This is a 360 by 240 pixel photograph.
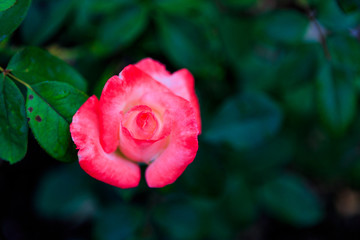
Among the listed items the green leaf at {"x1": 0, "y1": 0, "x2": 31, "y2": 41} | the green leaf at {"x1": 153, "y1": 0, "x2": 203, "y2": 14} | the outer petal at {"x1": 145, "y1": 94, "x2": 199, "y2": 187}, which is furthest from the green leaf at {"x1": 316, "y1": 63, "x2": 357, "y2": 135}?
the green leaf at {"x1": 0, "y1": 0, "x2": 31, "y2": 41}

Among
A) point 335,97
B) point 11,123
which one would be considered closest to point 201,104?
point 335,97

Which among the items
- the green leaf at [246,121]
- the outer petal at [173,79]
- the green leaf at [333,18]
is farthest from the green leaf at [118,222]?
the green leaf at [333,18]

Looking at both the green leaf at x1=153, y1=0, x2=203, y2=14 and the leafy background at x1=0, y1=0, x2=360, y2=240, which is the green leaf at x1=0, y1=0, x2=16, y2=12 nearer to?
the leafy background at x1=0, y1=0, x2=360, y2=240

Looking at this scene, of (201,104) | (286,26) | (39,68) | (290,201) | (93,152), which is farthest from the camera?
(290,201)

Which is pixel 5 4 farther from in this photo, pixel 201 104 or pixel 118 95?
pixel 201 104

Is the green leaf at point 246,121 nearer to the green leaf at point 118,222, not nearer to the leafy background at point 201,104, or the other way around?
the leafy background at point 201,104

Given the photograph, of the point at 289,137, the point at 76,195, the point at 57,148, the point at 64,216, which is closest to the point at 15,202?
the point at 64,216
